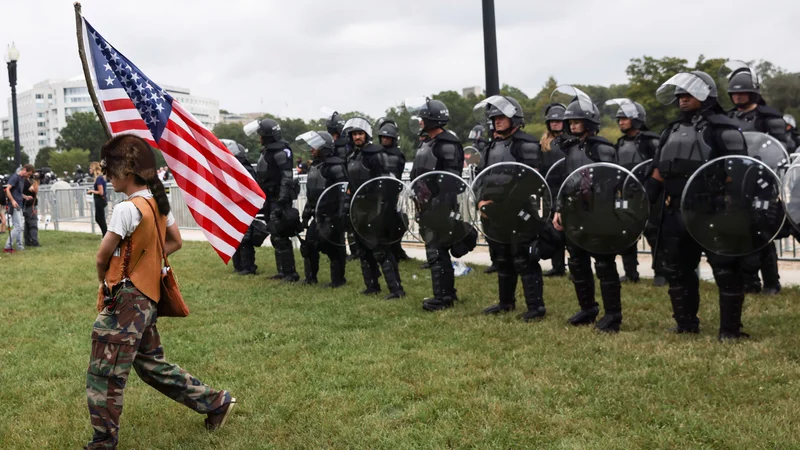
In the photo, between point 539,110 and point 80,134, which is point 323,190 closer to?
point 539,110

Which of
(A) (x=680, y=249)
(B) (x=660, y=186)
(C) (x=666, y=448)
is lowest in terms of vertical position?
(C) (x=666, y=448)

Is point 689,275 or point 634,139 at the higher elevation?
point 634,139

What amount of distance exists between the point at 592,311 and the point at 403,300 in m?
2.41

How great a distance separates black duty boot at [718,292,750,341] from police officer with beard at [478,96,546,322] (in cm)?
170

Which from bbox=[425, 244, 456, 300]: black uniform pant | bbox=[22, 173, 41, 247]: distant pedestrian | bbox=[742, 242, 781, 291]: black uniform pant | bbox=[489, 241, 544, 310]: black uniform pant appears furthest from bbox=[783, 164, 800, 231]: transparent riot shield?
bbox=[22, 173, 41, 247]: distant pedestrian

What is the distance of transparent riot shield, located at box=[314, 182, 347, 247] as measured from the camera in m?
9.55

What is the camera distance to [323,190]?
31.8 feet

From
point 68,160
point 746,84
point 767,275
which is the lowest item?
point 767,275

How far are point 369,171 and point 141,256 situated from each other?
485cm

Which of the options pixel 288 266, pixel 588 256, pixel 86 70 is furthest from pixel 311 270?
pixel 86 70

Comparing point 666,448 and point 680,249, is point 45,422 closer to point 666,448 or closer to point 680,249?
point 666,448

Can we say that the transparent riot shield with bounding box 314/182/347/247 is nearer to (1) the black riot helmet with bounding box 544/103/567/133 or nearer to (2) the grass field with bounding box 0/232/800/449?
(2) the grass field with bounding box 0/232/800/449

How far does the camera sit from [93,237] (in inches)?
749

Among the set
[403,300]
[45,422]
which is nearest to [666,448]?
[45,422]
